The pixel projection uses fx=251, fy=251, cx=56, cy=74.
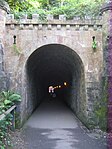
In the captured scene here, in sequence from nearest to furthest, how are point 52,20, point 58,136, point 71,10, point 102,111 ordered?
point 58,136
point 102,111
point 52,20
point 71,10

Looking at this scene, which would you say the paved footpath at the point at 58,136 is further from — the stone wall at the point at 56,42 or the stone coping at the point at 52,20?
the stone coping at the point at 52,20

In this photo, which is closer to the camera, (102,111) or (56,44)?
(102,111)

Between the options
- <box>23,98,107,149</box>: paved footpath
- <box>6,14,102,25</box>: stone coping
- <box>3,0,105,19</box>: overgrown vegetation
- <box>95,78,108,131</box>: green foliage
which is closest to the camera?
<box>23,98,107,149</box>: paved footpath

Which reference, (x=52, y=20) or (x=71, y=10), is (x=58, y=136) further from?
(x=71, y=10)

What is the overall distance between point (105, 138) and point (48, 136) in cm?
215

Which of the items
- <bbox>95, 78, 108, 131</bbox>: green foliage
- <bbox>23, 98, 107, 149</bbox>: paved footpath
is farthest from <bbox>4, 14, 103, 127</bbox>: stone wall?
<bbox>23, 98, 107, 149</bbox>: paved footpath

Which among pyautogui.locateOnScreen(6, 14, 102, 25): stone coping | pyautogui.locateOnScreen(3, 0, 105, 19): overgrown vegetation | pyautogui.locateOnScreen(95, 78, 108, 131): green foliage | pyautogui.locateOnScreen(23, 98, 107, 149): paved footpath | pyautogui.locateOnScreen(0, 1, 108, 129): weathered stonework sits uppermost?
pyautogui.locateOnScreen(3, 0, 105, 19): overgrown vegetation

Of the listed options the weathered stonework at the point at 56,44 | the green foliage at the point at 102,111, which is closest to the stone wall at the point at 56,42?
the weathered stonework at the point at 56,44

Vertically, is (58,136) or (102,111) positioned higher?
(102,111)

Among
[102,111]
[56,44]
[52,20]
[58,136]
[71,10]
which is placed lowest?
[58,136]

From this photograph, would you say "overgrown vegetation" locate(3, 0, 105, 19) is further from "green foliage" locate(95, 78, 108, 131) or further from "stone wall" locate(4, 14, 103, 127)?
"green foliage" locate(95, 78, 108, 131)

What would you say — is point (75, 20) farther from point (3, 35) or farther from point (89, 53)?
point (3, 35)

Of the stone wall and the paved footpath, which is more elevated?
the stone wall

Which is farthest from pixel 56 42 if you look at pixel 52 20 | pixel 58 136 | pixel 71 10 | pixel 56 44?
pixel 58 136
